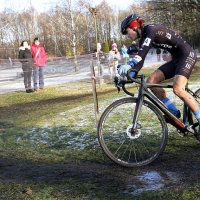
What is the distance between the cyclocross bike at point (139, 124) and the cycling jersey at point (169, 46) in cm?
30

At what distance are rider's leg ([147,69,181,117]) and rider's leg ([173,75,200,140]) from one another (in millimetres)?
213

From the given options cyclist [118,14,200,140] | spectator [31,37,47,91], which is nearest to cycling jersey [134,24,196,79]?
cyclist [118,14,200,140]

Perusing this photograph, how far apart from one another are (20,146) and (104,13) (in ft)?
302

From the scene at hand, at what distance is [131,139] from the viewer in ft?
16.8

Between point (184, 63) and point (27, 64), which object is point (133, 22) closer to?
point (184, 63)

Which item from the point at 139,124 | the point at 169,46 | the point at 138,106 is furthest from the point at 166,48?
the point at 139,124

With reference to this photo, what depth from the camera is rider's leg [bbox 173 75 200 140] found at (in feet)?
16.1

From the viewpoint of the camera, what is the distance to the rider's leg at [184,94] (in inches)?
193

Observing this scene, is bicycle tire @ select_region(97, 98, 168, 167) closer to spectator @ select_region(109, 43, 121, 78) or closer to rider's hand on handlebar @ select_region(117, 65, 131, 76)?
A: rider's hand on handlebar @ select_region(117, 65, 131, 76)

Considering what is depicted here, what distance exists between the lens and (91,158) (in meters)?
5.26

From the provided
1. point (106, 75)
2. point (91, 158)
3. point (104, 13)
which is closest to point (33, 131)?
point (91, 158)

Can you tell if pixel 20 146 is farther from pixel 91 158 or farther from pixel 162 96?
pixel 162 96

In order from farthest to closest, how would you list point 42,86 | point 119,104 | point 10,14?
point 10,14 < point 42,86 < point 119,104

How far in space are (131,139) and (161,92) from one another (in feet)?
2.52
